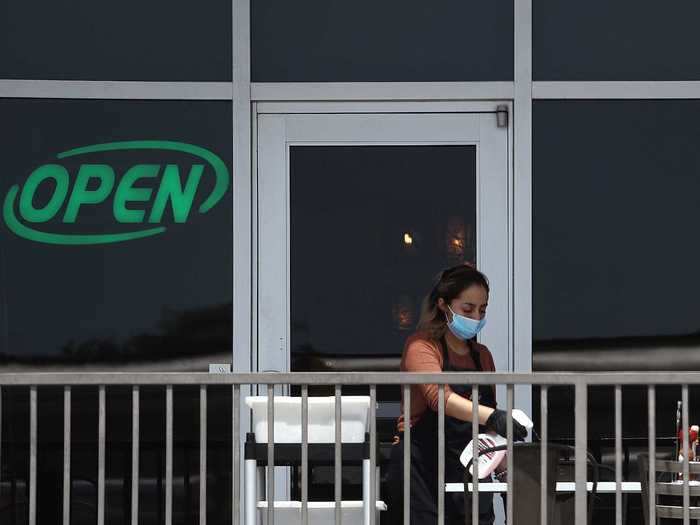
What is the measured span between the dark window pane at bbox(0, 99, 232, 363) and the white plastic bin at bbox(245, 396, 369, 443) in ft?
6.57

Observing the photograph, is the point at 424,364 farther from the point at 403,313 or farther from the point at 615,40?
the point at 615,40

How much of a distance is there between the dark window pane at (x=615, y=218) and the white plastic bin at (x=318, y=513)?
7.15 feet

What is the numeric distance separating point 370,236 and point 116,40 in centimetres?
170

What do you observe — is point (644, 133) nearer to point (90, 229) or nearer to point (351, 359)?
point (351, 359)

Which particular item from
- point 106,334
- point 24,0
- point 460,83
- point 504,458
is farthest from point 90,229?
point 504,458

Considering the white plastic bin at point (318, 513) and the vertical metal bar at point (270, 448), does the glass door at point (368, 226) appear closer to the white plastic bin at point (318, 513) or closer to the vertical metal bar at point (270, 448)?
the white plastic bin at point (318, 513)

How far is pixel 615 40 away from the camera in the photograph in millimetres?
7730

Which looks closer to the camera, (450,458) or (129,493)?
(450,458)

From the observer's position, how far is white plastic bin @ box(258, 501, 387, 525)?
5.70 meters

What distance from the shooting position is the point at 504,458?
5.93 metres

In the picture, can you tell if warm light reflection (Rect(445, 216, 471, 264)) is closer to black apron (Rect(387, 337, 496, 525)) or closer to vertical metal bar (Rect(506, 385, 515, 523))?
black apron (Rect(387, 337, 496, 525))

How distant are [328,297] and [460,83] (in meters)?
1.33

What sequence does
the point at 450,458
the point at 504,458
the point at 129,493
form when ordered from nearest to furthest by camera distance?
1. the point at 504,458
2. the point at 450,458
3. the point at 129,493

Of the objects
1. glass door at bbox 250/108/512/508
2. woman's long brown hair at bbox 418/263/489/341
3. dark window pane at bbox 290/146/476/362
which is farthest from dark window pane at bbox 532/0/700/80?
woman's long brown hair at bbox 418/263/489/341
